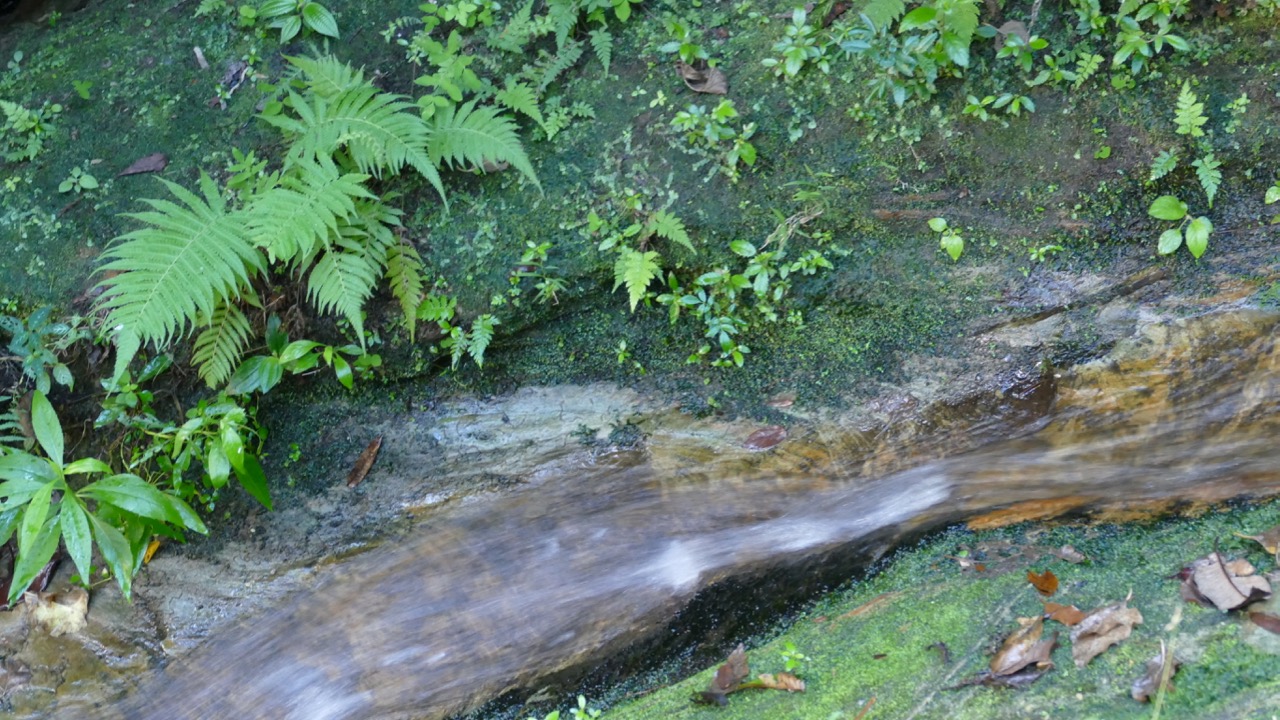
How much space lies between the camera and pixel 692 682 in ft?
11.2

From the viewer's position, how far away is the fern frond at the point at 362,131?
3674mm

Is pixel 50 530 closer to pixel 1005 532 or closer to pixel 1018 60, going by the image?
pixel 1005 532

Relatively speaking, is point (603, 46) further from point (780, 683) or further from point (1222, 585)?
Result: point (1222, 585)

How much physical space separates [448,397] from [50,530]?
168cm

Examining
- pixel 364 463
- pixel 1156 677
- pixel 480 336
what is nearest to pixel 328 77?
pixel 480 336

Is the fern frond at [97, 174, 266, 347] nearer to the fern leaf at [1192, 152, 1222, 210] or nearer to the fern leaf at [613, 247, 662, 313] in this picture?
the fern leaf at [613, 247, 662, 313]

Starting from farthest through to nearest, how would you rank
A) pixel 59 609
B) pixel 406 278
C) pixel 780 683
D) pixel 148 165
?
pixel 148 165 → pixel 59 609 → pixel 406 278 → pixel 780 683

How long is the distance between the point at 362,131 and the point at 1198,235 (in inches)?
140

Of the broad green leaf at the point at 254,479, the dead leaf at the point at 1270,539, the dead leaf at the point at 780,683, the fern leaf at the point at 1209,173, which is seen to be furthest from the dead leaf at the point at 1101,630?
the broad green leaf at the point at 254,479

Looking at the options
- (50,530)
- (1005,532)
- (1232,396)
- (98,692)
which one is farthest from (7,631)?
(1232,396)

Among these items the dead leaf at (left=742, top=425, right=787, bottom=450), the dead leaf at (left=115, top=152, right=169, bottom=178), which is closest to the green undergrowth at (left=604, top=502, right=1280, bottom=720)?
the dead leaf at (left=742, top=425, right=787, bottom=450)

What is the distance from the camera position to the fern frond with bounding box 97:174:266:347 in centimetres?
339

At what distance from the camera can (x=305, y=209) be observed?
11.7 feet

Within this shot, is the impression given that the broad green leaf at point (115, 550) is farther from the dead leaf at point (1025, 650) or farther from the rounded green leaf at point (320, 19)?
the dead leaf at point (1025, 650)
